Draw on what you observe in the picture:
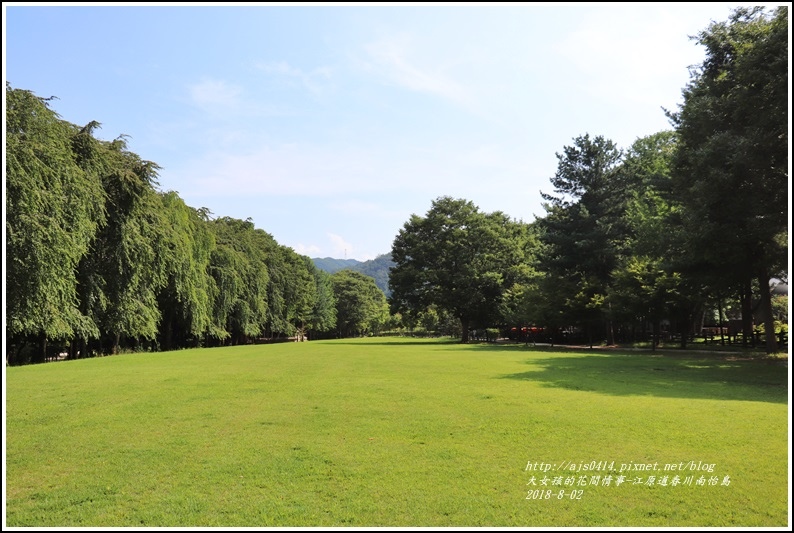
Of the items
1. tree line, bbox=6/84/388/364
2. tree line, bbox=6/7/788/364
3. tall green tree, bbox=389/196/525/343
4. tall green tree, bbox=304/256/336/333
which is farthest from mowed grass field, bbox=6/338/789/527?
tall green tree, bbox=304/256/336/333

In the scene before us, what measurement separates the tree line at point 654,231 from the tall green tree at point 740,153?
0.05 meters

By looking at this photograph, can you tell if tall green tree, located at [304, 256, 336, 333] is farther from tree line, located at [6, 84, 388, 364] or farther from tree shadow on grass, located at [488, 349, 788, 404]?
tree shadow on grass, located at [488, 349, 788, 404]

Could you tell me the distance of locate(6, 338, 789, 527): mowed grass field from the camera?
5121 mm

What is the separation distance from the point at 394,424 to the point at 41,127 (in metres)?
25.9

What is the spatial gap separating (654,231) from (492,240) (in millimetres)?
24181

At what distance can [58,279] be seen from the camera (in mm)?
24797

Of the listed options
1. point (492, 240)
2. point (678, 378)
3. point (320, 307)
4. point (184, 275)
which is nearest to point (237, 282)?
point (184, 275)

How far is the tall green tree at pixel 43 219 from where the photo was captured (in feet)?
74.9

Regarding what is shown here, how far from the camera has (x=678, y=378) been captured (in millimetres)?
16516

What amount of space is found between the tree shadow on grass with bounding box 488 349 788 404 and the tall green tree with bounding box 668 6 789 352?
453 cm

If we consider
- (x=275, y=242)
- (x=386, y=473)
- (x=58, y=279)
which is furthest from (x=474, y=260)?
(x=386, y=473)

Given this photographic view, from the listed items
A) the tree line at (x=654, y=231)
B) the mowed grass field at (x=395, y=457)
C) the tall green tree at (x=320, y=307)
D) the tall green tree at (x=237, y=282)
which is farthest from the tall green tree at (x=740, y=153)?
the tall green tree at (x=320, y=307)

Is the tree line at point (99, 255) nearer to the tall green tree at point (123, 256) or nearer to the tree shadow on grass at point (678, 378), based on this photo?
the tall green tree at point (123, 256)

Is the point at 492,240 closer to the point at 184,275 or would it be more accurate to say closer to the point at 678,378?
the point at 184,275
